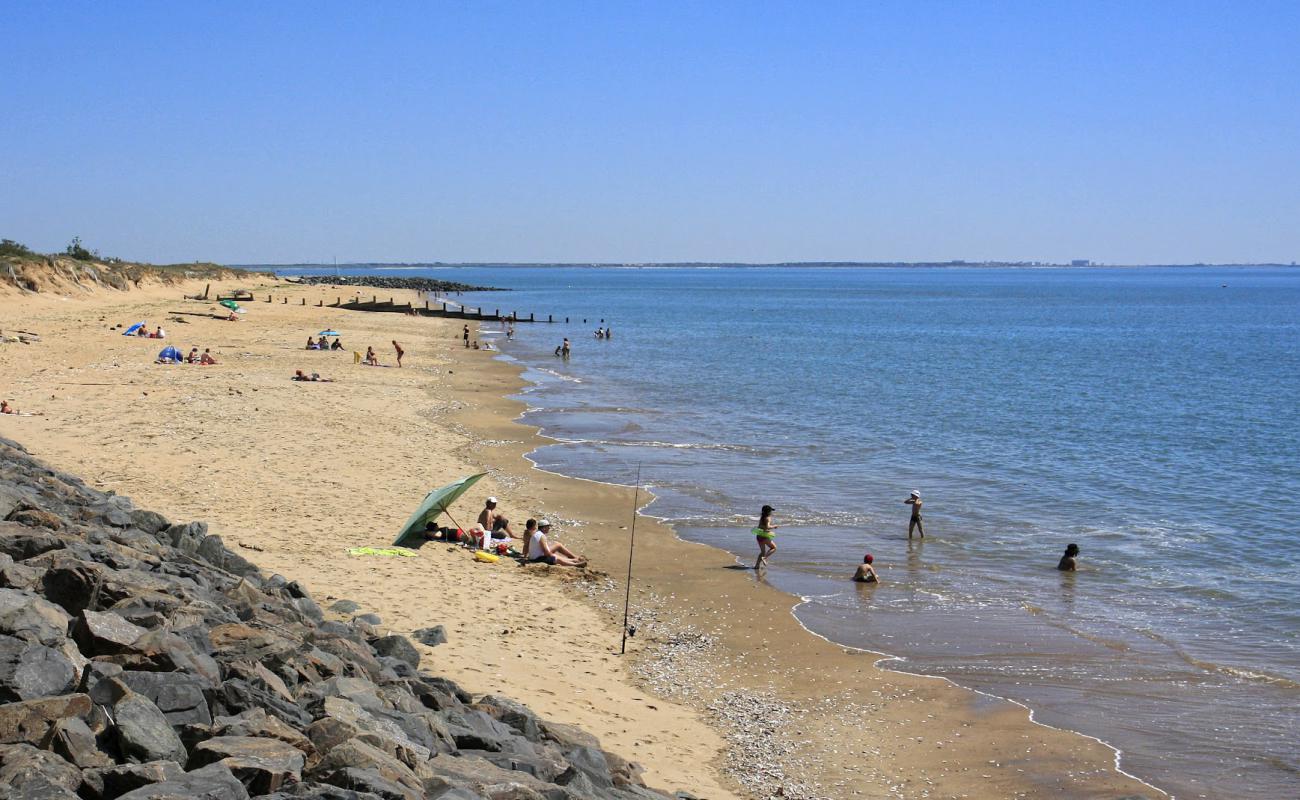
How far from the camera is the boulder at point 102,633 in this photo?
722 centimetres

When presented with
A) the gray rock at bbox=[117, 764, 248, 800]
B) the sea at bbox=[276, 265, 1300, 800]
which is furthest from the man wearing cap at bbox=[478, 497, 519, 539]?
the gray rock at bbox=[117, 764, 248, 800]

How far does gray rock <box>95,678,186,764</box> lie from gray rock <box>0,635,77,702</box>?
28 centimetres

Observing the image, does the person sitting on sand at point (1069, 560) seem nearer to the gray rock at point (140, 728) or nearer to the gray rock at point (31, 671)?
the gray rock at point (140, 728)

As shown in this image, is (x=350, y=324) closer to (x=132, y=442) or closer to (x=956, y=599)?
(x=132, y=442)

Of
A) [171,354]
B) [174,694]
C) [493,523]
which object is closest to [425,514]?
[493,523]

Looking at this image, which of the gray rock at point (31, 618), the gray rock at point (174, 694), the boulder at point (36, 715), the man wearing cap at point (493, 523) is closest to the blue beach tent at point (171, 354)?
the man wearing cap at point (493, 523)

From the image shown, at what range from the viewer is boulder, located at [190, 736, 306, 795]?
5879mm

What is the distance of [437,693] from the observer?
9062 mm

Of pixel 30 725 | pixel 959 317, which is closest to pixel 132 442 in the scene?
pixel 30 725

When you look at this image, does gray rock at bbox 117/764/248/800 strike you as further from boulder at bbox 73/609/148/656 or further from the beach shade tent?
the beach shade tent

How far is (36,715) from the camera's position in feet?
19.9

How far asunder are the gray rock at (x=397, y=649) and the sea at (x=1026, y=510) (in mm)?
6255

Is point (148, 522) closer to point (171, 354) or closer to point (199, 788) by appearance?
point (199, 788)

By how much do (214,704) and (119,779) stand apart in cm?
121
